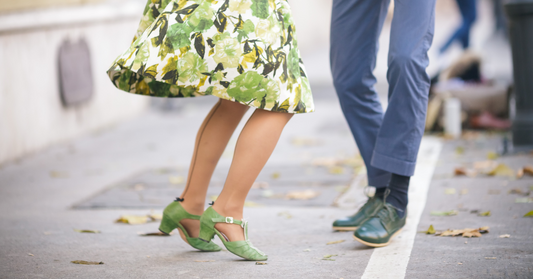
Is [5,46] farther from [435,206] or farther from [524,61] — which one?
[524,61]

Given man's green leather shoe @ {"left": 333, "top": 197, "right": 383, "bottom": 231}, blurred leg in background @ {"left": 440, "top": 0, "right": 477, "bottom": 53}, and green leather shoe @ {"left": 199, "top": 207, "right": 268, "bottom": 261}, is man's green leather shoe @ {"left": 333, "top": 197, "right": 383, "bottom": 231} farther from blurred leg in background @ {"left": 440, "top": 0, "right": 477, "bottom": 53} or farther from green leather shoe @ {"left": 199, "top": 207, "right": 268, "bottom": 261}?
blurred leg in background @ {"left": 440, "top": 0, "right": 477, "bottom": 53}

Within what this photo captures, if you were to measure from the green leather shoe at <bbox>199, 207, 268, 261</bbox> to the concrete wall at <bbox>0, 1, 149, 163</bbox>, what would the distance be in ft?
10.6

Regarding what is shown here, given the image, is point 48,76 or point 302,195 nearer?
point 302,195

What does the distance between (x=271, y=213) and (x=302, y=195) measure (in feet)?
1.47

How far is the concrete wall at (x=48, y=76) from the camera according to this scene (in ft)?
17.5

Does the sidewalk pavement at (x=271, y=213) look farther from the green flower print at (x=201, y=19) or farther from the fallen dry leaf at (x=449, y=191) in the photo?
the green flower print at (x=201, y=19)

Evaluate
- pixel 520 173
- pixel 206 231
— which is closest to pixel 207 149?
pixel 206 231

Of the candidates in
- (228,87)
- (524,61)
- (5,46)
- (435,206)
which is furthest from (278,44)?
(5,46)

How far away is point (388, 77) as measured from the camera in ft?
9.23

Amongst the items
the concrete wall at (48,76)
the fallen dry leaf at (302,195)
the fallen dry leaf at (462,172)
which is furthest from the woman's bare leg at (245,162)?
the concrete wall at (48,76)

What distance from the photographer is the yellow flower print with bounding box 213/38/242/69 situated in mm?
2414

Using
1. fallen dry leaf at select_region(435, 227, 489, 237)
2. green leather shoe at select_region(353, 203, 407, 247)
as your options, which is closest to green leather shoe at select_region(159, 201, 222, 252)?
green leather shoe at select_region(353, 203, 407, 247)

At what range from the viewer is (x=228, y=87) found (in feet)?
7.98

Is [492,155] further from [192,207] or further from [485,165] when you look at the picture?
[192,207]
